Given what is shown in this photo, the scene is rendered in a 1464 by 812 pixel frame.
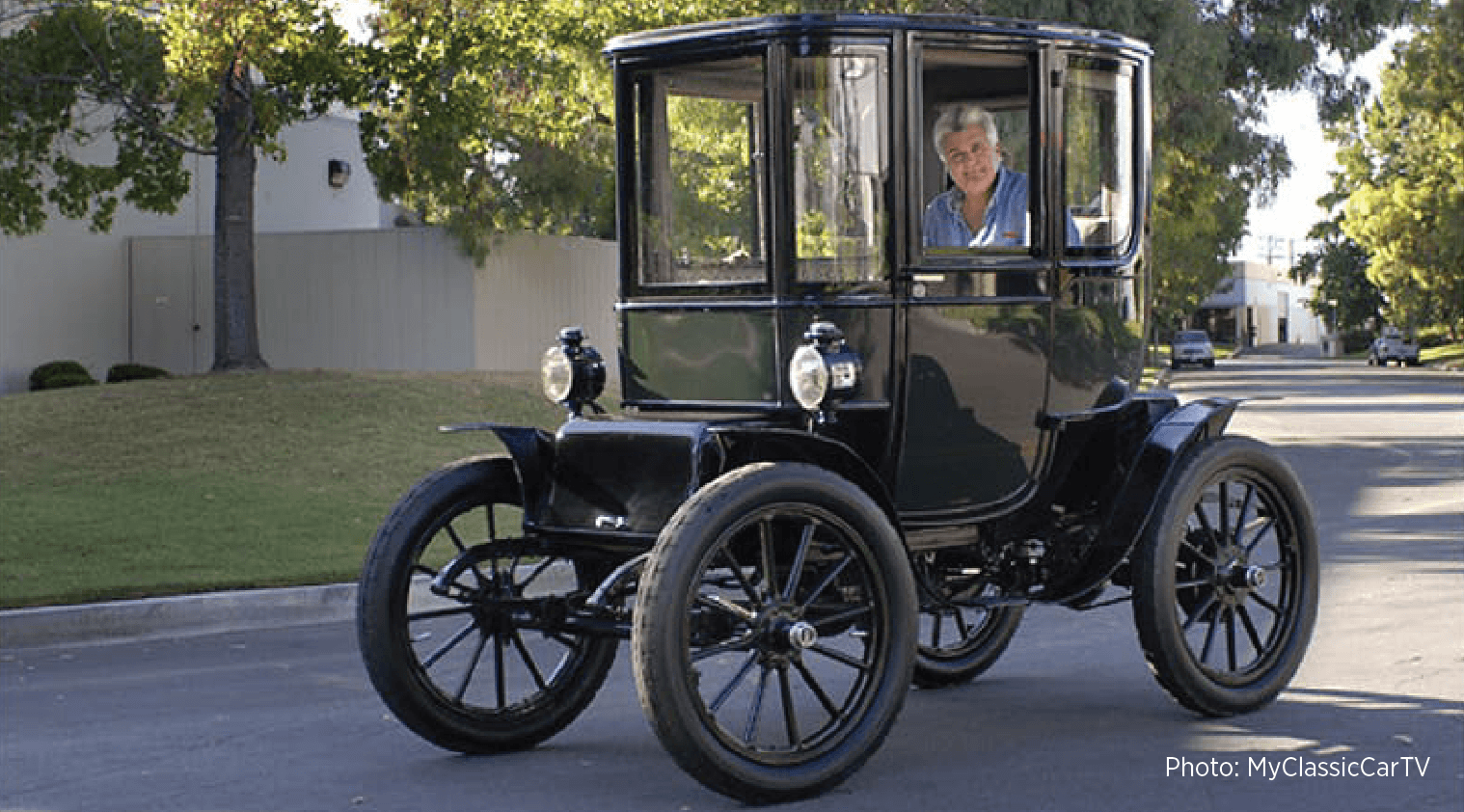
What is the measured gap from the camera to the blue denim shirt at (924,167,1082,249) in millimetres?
7027

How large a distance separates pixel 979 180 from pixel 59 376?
24.5 m

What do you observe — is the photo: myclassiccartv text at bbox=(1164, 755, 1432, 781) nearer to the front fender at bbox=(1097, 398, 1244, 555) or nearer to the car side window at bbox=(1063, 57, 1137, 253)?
the front fender at bbox=(1097, 398, 1244, 555)

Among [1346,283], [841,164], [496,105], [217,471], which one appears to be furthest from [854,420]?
[1346,283]

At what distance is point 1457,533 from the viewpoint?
14.1 metres

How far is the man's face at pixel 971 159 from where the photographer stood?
7.21 metres

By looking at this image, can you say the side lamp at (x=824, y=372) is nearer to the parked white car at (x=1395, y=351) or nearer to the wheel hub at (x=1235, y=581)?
the wheel hub at (x=1235, y=581)

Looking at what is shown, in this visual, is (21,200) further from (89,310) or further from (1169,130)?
(1169,130)

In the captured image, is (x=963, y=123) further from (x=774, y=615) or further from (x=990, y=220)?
(x=774, y=615)

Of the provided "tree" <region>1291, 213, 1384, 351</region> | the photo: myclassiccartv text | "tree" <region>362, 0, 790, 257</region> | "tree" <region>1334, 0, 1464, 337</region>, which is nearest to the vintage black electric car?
the photo: myclassiccartv text

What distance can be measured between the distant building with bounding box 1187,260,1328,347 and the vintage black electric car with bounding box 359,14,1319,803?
123695 millimetres

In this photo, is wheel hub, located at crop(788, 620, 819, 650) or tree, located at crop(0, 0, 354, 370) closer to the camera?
wheel hub, located at crop(788, 620, 819, 650)

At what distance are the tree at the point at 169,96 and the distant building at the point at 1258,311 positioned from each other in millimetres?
108952

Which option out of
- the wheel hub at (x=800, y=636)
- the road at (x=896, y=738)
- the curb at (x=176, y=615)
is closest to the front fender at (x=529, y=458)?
the road at (x=896, y=738)

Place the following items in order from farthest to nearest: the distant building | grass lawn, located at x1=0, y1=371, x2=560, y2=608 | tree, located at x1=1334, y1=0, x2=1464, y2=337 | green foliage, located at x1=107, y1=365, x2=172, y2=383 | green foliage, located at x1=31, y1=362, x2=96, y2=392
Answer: the distant building, tree, located at x1=1334, y1=0, x2=1464, y2=337, green foliage, located at x1=107, y1=365, x2=172, y2=383, green foliage, located at x1=31, y1=362, x2=96, y2=392, grass lawn, located at x1=0, y1=371, x2=560, y2=608
